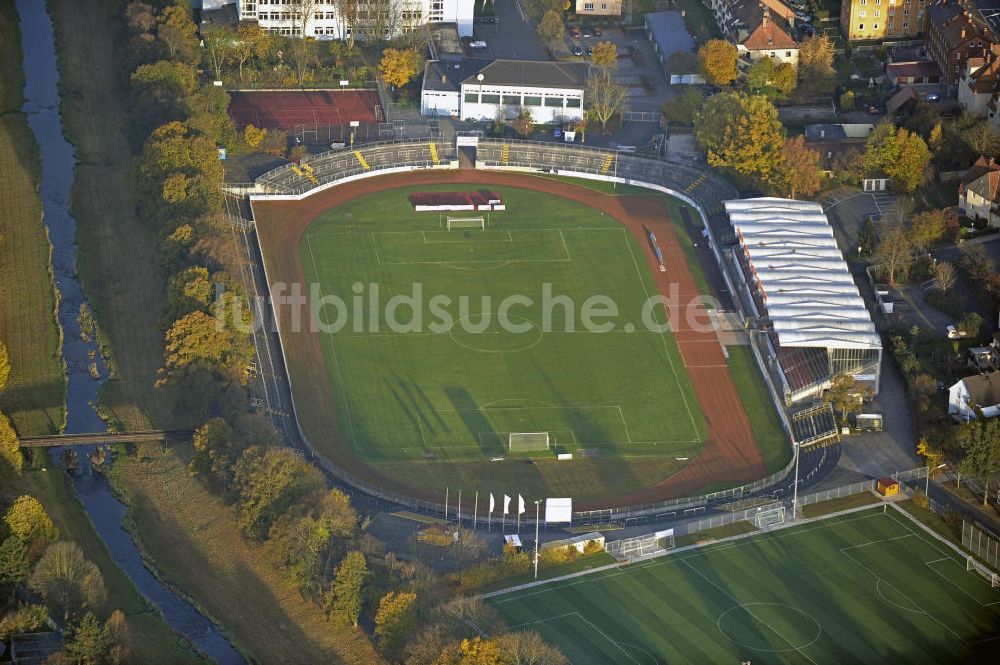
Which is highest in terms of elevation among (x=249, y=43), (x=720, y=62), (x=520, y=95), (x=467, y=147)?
(x=249, y=43)

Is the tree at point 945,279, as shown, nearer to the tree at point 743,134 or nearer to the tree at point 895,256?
the tree at point 895,256

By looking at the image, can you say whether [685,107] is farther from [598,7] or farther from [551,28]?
[598,7]

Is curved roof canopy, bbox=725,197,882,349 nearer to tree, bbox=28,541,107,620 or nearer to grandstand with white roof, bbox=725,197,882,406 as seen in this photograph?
grandstand with white roof, bbox=725,197,882,406

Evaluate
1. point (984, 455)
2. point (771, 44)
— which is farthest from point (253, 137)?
point (984, 455)

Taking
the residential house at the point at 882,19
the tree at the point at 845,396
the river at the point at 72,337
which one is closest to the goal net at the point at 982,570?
the tree at the point at 845,396

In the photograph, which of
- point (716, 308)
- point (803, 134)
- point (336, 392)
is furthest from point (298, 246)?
point (803, 134)

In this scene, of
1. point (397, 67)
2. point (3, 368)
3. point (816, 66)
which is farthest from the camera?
point (397, 67)
